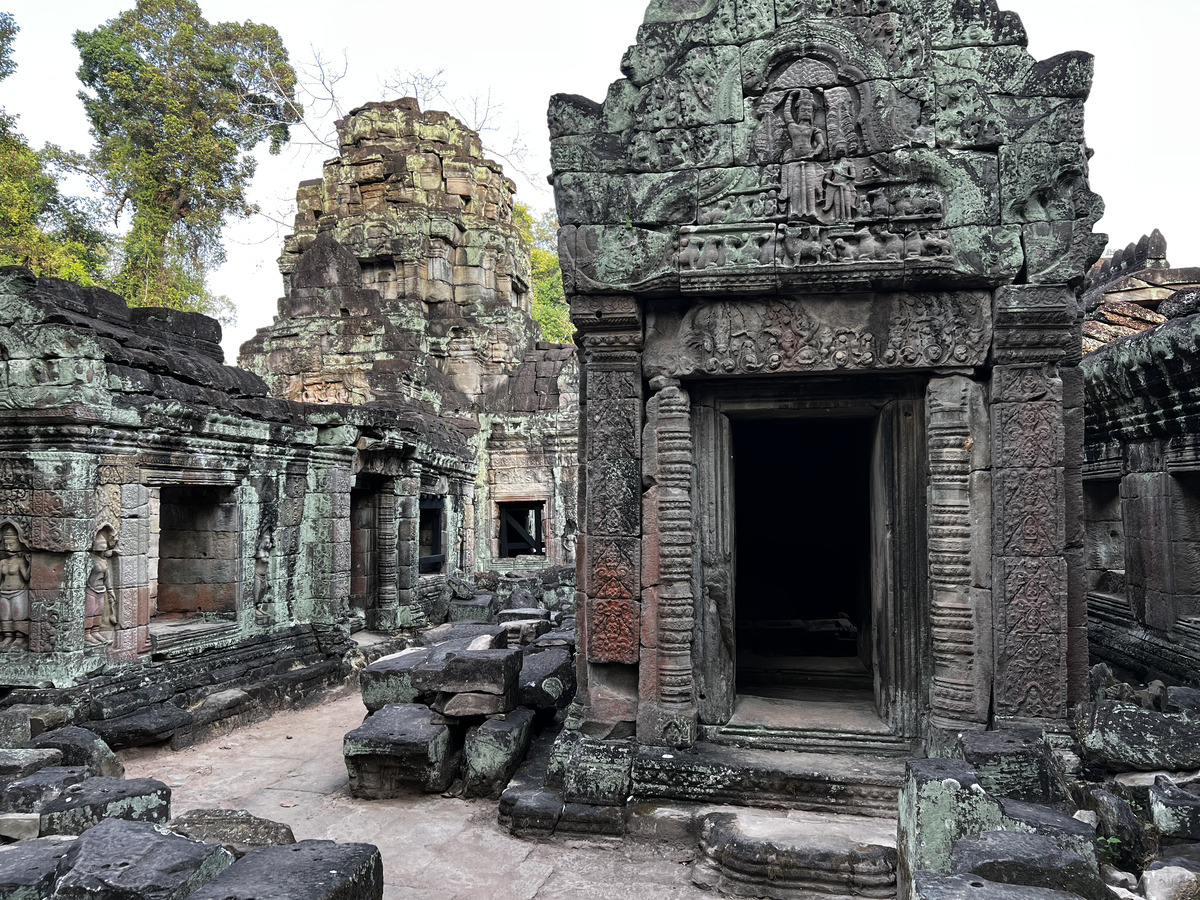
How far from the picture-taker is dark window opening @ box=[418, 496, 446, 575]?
46.4 ft

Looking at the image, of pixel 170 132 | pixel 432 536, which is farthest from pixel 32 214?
pixel 432 536

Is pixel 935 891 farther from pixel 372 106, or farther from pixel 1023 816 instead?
pixel 372 106

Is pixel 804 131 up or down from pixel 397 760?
up

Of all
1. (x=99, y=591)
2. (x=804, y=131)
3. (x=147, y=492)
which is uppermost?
(x=804, y=131)

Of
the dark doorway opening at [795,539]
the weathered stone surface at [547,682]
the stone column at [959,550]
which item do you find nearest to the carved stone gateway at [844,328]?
the stone column at [959,550]

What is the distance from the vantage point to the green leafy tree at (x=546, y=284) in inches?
1426

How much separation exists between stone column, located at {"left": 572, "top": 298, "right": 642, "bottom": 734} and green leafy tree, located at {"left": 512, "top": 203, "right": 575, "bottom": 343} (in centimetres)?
2924

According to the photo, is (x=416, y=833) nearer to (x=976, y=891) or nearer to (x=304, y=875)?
(x=304, y=875)

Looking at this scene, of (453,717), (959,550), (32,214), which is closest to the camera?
(959,550)

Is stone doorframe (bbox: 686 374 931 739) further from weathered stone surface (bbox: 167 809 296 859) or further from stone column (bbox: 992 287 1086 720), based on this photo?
weathered stone surface (bbox: 167 809 296 859)

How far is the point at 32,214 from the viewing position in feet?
58.6

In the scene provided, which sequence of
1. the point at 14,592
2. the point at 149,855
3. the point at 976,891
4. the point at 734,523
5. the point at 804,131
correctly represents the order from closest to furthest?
the point at 976,891
the point at 149,855
the point at 804,131
the point at 734,523
the point at 14,592

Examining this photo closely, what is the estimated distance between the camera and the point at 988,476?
4.76m

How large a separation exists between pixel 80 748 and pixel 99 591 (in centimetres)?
191
